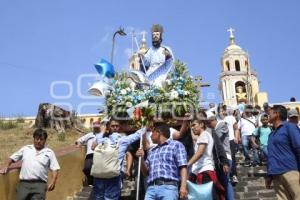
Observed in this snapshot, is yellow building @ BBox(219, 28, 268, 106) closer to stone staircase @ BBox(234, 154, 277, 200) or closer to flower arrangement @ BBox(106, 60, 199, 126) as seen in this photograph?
stone staircase @ BBox(234, 154, 277, 200)

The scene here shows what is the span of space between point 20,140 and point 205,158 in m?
12.2

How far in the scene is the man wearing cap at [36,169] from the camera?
6750mm

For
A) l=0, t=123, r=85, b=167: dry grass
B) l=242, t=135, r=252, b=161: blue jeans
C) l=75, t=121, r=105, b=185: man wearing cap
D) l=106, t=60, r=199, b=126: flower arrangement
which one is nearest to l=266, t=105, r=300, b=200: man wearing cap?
l=106, t=60, r=199, b=126: flower arrangement

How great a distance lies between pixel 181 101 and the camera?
339 inches

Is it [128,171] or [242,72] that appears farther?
[242,72]

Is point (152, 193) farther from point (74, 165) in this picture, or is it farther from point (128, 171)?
point (74, 165)

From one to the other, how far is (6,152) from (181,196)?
9.82m

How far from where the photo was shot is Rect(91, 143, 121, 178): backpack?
22.8 ft

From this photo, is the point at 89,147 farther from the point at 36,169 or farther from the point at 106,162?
the point at 36,169

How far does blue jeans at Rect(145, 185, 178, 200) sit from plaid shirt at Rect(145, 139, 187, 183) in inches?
4.4

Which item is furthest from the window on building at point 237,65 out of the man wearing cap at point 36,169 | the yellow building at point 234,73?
the man wearing cap at point 36,169

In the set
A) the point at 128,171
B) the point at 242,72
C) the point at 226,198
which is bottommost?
the point at 226,198

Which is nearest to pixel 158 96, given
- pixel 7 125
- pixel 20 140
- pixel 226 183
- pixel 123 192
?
pixel 123 192

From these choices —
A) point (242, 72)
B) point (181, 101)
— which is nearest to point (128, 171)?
point (181, 101)
